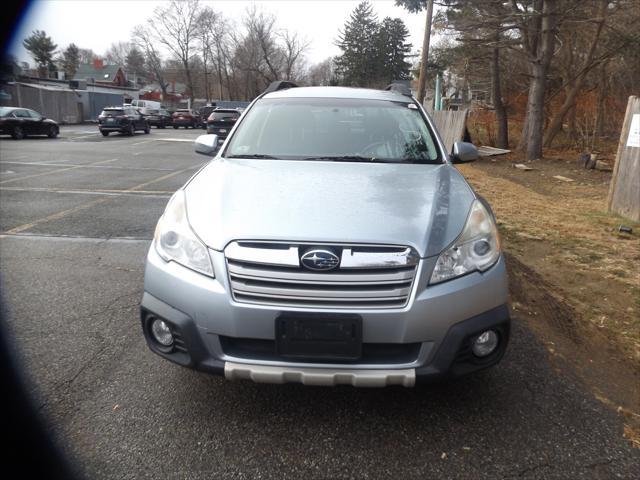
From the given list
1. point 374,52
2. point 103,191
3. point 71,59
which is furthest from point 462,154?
point 71,59

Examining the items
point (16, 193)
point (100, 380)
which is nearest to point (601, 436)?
point (100, 380)

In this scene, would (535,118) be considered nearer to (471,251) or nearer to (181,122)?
(471,251)

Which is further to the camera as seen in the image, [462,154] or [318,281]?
[462,154]

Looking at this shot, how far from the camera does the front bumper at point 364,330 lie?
2148 mm

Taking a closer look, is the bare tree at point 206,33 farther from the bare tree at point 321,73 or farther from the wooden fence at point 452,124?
the wooden fence at point 452,124

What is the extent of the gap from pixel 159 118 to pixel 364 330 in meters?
38.3

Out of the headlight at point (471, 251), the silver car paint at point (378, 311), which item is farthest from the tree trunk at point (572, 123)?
the silver car paint at point (378, 311)

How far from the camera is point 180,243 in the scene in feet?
7.95

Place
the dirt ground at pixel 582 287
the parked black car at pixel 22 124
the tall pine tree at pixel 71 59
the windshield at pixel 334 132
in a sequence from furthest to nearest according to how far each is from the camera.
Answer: the tall pine tree at pixel 71 59 < the parked black car at pixel 22 124 < the windshield at pixel 334 132 < the dirt ground at pixel 582 287

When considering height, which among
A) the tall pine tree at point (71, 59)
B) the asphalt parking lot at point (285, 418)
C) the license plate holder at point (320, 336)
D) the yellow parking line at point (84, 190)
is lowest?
the yellow parking line at point (84, 190)

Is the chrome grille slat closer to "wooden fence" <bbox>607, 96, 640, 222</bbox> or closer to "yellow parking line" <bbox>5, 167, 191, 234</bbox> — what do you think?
"yellow parking line" <bbox>5, 167, 191, 234</bbox>

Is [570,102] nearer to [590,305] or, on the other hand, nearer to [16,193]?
[590,305]

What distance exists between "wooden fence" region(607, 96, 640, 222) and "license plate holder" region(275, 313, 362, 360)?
6.46 m

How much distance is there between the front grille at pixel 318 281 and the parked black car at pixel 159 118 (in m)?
37.6
